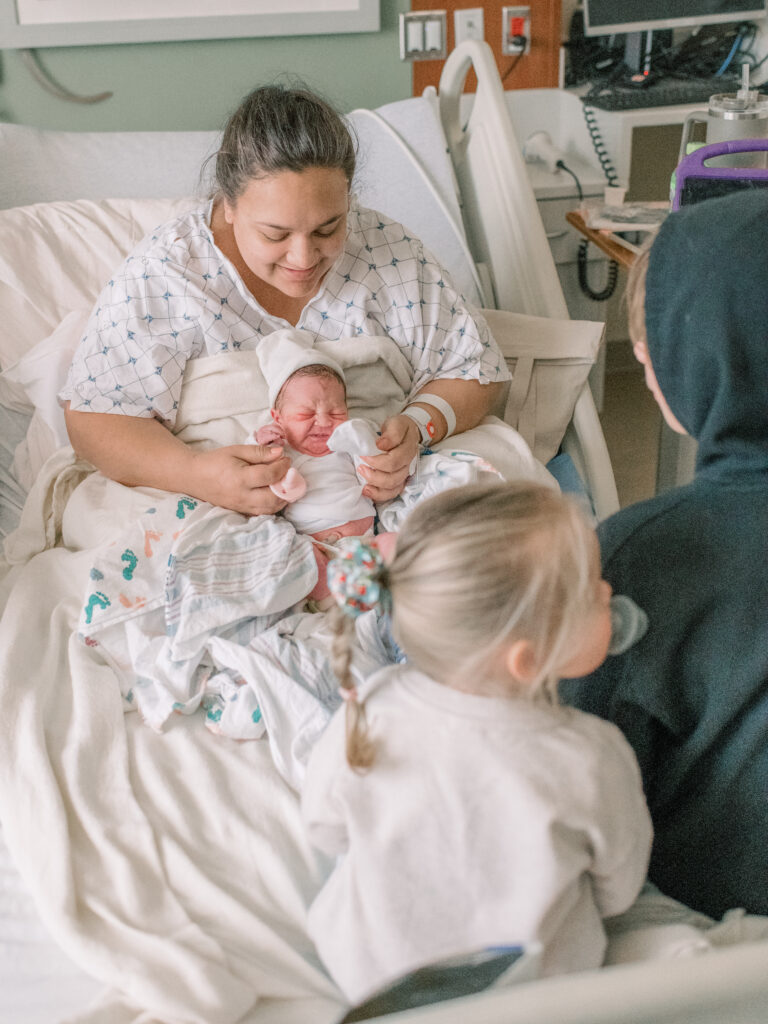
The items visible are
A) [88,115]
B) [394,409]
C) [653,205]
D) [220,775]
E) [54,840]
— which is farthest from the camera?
[88,115]

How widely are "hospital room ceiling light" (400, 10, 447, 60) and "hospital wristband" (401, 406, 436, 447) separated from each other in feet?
5.10

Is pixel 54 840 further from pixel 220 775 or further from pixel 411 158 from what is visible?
A: pixel 411 158

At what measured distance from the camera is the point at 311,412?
1562mm

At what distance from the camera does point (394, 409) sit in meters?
1.77

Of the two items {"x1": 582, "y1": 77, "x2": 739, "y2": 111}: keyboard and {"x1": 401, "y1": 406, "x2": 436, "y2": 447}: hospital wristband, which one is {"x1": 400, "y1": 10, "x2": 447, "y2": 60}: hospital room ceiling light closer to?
{"x1": 582, "y1": 77, "x2": 739, "y2": 111}: keyboard

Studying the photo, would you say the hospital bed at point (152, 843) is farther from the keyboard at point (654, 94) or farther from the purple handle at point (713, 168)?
the keyboard at point (654, 94)

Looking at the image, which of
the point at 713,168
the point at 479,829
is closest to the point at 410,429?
the point at 713,168

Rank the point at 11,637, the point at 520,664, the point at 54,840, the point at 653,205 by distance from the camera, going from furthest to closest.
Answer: the point at 653,205
the point at 11,637
the point at 54,840
the point at 520,664

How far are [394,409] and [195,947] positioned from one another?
1.04 m

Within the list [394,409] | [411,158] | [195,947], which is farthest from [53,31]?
[195,947]

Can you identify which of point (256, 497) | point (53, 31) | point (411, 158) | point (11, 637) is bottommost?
point (11, 637)

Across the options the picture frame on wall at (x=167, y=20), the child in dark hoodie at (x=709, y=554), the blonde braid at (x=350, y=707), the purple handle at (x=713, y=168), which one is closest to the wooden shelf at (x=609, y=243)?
the purple handle at (x=713, y=168)

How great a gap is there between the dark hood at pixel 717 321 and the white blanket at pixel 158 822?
56cm

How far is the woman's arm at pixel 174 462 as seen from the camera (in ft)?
4.98
